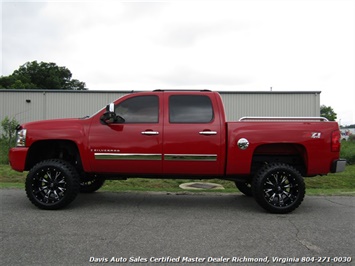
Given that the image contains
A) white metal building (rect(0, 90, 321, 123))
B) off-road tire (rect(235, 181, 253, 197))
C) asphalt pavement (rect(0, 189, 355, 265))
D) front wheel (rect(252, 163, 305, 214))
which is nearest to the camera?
asphalt pavement (rect(0, 189, 355, 265))

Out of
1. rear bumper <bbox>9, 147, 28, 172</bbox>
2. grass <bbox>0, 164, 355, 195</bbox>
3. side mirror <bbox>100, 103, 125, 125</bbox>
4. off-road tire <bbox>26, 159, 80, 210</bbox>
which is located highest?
side mirror <bbox>100, 103, 125, 125</bbox>

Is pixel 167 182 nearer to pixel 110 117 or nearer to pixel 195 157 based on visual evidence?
pixel 195 157

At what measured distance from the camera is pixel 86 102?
2395cm

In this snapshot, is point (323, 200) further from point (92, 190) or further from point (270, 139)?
point (92, 190)

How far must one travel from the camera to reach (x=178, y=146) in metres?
5.61

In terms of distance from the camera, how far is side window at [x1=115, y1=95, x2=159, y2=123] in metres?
5.82

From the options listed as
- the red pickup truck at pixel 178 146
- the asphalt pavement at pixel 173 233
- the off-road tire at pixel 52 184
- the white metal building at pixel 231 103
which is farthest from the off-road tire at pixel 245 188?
the white metal building at pixel 231 103

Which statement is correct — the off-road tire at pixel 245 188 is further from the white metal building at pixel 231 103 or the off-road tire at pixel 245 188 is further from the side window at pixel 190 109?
the white metal building at pixel 231 103

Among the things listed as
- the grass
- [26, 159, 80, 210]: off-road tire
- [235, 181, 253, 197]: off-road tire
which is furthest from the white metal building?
[26, 159, 80, 210]: off-road tire

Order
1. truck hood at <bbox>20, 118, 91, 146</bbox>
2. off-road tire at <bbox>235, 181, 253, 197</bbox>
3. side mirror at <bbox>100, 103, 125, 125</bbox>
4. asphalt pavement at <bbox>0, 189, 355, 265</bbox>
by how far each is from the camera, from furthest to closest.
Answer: off-road tire at <bbox>235, 181, 253, 197</bbox> < truck hood at <bbox>20, 118, 91, 146</bbox> < side mirror at <bbox>100, 103, 125, 125</bbox> < asphalt pavement at <bbox>0, 189, 355, 265</bbox>

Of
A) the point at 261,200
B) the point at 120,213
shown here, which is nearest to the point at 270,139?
the point at 261,200

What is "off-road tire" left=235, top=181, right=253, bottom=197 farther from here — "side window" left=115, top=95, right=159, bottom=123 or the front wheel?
"side window" left=115, top=95, right=159, bottom=123

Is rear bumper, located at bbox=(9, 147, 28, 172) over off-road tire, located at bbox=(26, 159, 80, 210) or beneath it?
over

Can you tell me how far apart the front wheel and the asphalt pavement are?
188 mm
